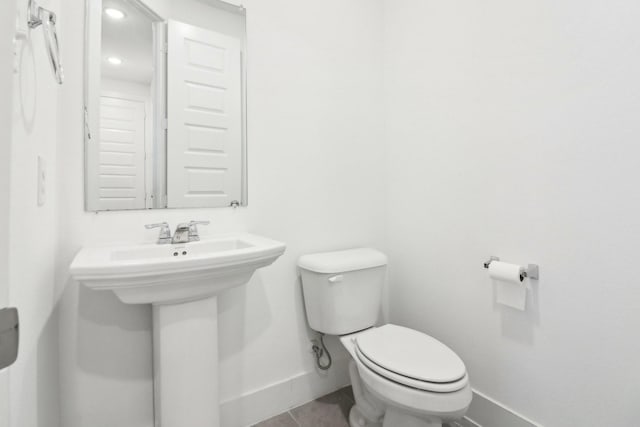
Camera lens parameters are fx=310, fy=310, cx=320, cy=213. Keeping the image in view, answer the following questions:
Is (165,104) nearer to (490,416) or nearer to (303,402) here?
(303,402)

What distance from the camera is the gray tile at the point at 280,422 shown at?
143 cm

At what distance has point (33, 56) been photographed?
735 mm

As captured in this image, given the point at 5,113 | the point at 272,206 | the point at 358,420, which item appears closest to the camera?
the point at 5,113

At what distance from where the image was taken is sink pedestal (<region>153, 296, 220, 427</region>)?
1.06 meters

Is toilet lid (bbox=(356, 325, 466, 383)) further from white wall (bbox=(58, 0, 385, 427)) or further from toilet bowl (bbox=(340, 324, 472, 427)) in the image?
white wall (bbox=(58, 0, 385, 427))

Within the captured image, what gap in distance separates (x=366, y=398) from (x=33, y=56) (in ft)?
5.40

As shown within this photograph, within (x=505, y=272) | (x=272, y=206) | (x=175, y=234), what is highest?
(x=272, y=206)

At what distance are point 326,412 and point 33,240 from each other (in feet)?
4.57

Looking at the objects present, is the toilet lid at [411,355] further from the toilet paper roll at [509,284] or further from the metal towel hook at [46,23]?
the metal towel hook at [46,23]

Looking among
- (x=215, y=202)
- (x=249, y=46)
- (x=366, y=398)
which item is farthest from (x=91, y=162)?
(x=366, y=398)

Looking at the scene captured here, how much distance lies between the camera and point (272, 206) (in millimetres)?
1503

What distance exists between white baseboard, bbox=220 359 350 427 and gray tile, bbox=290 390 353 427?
34mm

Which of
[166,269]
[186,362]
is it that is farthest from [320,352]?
[166,269]

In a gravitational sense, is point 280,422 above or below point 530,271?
below
